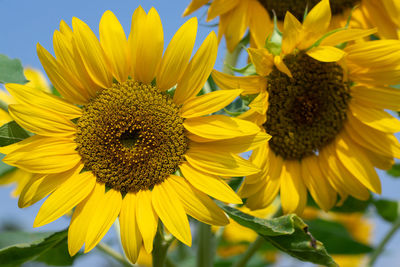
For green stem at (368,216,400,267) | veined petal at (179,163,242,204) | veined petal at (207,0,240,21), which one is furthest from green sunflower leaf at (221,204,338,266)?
green stem at (368,216,400,267)

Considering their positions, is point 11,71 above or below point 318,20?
below

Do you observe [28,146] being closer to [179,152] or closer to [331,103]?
[179,152]

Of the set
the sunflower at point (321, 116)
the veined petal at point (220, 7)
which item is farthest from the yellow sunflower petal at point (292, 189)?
the veined petal at point (220, 7)

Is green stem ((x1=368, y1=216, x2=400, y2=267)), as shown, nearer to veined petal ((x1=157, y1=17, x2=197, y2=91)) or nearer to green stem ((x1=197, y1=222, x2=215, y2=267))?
green stem ((x1=197, y1=222, x2=215, y2=267))

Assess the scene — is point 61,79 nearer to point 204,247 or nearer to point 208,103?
point 208,103

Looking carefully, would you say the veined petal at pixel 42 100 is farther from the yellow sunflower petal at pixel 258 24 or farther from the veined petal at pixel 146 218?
the yellow sunflower petal at pixel 258 24

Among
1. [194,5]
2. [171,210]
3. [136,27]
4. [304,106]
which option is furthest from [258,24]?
[171,210]
